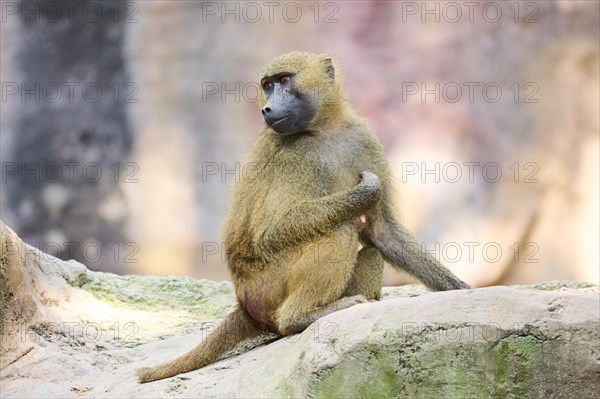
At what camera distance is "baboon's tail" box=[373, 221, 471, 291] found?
5.07 meters

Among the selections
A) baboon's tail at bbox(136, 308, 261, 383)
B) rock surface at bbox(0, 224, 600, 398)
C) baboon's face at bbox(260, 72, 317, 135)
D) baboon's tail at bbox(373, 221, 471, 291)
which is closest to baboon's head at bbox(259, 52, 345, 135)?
baboon's face at bbox(260, 72, 317, 135)

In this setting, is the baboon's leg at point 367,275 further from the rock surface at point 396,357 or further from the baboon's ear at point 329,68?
the baboon's ear at point 329,68

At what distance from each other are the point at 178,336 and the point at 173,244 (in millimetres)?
3131

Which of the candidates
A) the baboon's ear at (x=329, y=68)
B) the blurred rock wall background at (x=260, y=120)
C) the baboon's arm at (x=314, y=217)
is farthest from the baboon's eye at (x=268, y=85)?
the blurred rock wall background at (x=260, y=120)

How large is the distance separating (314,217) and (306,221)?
42mm

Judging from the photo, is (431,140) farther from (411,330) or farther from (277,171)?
(411,330)

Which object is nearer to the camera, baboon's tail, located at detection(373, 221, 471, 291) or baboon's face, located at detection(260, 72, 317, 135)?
baboon's face, located at detection(260, 72, 317, 135)

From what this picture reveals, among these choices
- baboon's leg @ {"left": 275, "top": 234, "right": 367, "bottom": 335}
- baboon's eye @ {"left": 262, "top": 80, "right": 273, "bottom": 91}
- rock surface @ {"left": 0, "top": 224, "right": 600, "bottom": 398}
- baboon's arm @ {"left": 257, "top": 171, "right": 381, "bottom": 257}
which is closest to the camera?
rock surface @ {"left": 0, "top": 224, "right": 600, "bottom": 398}

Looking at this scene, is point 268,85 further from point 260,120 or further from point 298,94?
point 260,120

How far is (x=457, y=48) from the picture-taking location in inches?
334

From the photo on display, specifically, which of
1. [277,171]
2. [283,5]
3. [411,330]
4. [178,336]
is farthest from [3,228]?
[283,5]

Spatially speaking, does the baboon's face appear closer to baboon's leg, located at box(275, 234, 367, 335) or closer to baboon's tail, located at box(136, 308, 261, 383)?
baboon's leg, located at box(275, 234, 367, 335)

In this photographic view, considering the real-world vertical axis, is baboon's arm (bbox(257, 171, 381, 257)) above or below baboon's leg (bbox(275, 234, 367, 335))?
above

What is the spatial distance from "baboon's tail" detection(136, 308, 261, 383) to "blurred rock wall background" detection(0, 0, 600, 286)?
3721 millimetres
